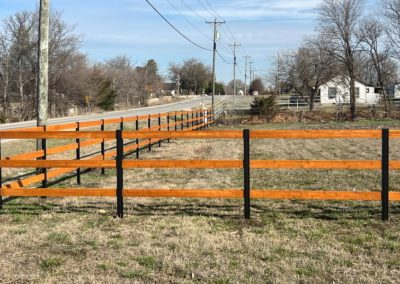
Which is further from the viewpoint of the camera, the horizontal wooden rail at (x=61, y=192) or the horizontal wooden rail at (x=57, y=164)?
the horizontal wooden rail at (x=57, y=164)

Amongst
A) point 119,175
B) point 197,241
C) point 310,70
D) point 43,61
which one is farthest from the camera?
point 310,70

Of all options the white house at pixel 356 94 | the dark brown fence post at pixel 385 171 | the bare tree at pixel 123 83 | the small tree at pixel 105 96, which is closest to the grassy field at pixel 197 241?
the dark brown fence post at pixel 385 171

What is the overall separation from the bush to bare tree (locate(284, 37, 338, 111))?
8.49 m

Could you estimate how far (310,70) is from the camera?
175 ft

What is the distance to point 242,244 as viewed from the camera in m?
5.73

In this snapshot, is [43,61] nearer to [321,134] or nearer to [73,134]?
[73,134]

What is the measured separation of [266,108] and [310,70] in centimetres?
1388

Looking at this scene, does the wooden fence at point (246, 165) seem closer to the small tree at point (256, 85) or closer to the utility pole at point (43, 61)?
the utility pole at point (43, 61)

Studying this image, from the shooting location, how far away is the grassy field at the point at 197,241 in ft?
15.7

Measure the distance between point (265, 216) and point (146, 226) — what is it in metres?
1.74

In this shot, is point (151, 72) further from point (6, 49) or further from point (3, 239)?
point (3, 239)

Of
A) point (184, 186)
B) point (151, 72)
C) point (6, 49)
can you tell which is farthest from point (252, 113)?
point (151, 72)

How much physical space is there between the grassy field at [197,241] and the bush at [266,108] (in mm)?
32348

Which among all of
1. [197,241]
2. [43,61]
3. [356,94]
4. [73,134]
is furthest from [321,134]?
[356,94]
